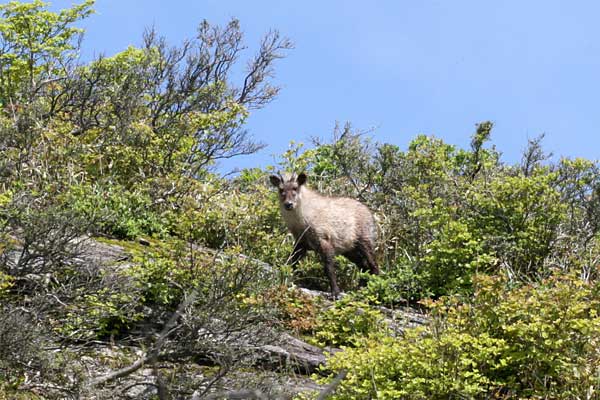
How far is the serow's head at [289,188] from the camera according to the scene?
13.9 m

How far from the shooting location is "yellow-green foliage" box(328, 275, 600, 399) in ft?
28.6

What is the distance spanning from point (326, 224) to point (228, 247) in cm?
311

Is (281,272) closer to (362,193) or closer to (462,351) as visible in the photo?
(462,351)

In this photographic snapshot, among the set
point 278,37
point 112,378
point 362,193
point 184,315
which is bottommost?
point 112,378

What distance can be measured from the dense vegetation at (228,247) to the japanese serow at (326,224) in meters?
0.24

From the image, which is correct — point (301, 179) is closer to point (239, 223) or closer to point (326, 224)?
point (326, 224)

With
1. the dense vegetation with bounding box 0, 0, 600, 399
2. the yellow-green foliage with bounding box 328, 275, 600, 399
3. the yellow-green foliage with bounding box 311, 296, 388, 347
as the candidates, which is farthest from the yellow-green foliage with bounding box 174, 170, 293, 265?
the yellow-green foliage with bounding box 328, 275, 600, 399

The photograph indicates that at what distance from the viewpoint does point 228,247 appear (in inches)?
436

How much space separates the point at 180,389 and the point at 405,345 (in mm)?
2082

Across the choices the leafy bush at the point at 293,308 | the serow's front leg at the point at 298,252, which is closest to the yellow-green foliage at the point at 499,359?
the leafy bush at the point at 293,308

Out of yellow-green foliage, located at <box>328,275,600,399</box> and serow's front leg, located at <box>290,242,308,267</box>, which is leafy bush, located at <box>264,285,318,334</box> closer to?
yellow-green foliage, located at <box>328,275,600,399</box>

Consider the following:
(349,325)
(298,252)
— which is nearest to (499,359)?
(349,325)

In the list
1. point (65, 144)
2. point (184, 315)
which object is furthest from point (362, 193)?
point (184, 315)

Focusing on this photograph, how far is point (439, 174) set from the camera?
1555 centimetres
